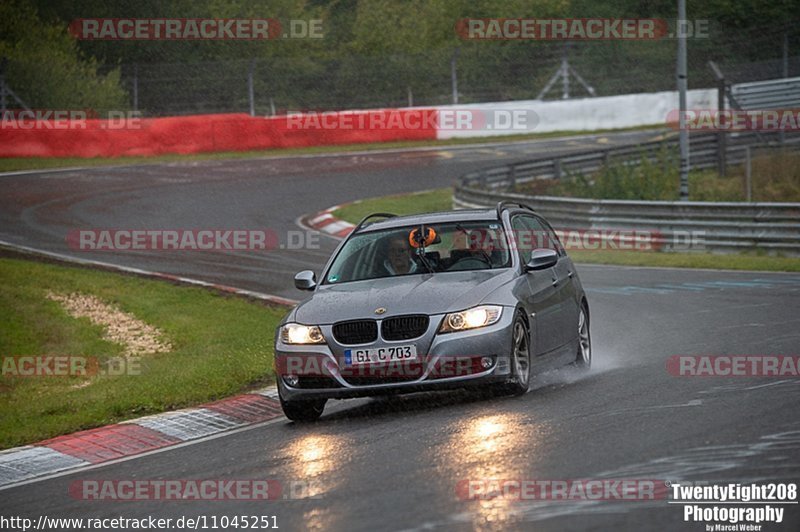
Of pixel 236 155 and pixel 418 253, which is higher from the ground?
pixel 236 155

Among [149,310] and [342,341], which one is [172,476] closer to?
[342,341]

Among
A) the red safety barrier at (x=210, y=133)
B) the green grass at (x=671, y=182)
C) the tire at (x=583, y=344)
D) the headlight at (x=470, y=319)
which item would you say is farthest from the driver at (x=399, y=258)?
the red safety barrier at (x=210, y=133)

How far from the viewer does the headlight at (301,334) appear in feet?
31.8

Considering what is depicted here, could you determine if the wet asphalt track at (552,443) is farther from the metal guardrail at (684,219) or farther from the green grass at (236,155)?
the green grass at (236,155)

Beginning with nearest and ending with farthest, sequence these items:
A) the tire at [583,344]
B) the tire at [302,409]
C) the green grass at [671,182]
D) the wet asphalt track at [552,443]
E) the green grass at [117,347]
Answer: the wet asphalt track at [552,443]
the tire at [302,409]
the green grass at [117,347]
the tire at [583,344]
the green grass at [671,182]

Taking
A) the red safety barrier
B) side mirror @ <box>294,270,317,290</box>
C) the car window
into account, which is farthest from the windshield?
the red safety barrier

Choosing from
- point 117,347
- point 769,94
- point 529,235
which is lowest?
point 117,347

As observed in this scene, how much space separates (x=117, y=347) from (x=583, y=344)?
603 cm

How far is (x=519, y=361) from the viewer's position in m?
9.88

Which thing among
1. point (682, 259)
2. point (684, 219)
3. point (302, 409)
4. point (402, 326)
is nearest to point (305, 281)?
point (302, 409)

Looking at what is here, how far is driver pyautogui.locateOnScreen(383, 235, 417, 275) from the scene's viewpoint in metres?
10.7

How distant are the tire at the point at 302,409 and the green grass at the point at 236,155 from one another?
97.7 feet

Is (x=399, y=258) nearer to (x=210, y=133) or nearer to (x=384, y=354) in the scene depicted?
(x=384, y=354)

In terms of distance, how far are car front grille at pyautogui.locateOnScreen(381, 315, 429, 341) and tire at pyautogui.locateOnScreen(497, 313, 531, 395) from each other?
0.69m
